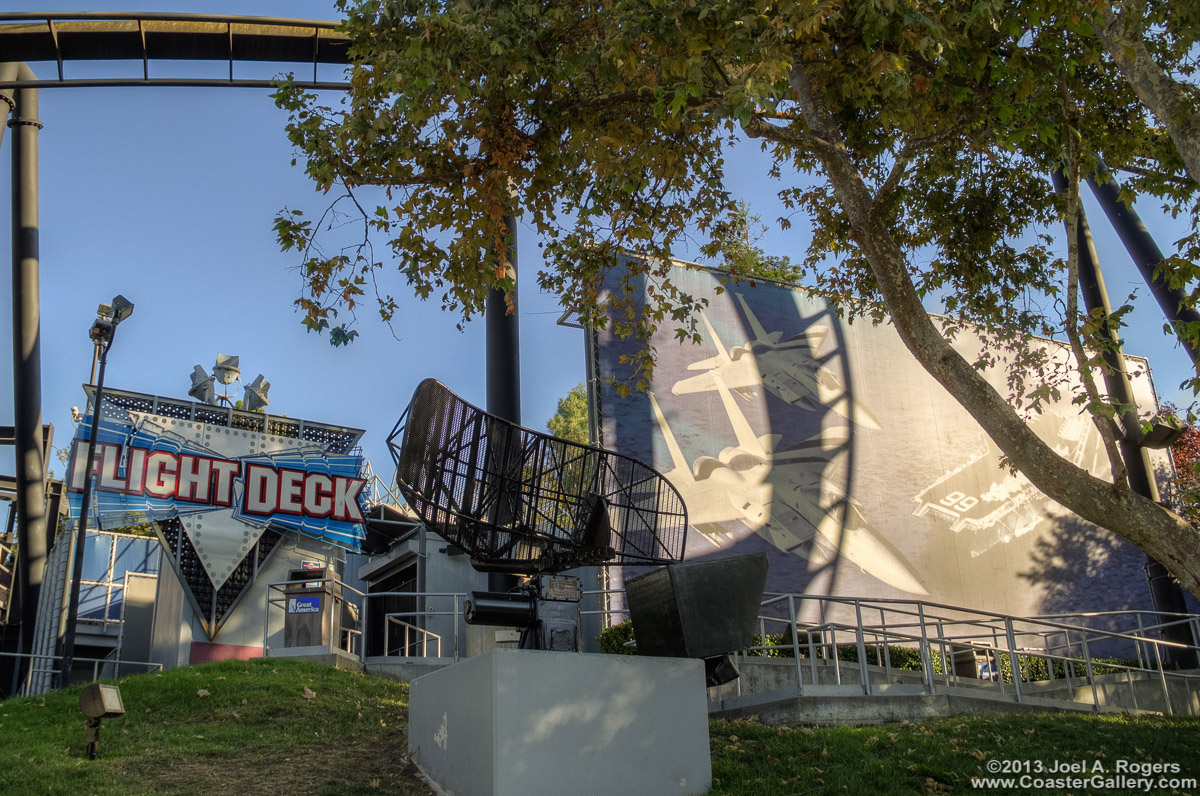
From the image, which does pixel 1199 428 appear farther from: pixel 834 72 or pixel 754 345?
pixel 834 72

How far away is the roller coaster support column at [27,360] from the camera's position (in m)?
19.4

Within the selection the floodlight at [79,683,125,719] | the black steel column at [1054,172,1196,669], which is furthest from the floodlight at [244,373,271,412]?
the black steel column at [1054,172,1196,669]

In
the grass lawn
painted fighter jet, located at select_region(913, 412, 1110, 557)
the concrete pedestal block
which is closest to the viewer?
the concrete pedestal block

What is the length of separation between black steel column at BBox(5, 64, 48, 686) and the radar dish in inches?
602

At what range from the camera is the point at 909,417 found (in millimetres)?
21406

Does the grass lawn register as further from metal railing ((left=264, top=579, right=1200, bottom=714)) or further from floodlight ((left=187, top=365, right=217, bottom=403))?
floodlight ((left=187, top=365, right=217, bottom=403))

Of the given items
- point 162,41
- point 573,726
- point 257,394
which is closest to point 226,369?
point 257,394

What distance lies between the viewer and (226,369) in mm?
23766

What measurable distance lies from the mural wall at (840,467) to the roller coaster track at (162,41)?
877 centimetres

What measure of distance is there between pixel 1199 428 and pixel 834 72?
844 inches

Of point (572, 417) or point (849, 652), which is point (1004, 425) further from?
point (572, 417)

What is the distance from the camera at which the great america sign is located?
1980 cm

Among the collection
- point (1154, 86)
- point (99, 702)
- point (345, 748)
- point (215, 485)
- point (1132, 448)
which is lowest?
point (345, 748)

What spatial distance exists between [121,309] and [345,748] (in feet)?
28.5
